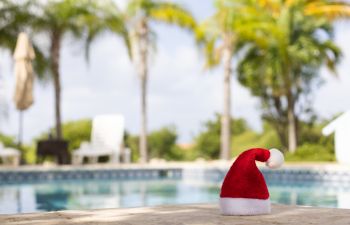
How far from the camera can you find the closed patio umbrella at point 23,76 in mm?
15516

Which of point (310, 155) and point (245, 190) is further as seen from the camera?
point (310, 155)

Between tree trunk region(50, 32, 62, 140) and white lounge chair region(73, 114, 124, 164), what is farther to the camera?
tree trunk region(50, 32, 62, 140)

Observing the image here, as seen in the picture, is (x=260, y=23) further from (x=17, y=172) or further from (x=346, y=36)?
(x=17, y=172)

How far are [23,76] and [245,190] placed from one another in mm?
11706

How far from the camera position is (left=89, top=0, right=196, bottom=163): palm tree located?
18.9 m

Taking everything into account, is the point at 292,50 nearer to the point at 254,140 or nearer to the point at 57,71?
the point at 254,140

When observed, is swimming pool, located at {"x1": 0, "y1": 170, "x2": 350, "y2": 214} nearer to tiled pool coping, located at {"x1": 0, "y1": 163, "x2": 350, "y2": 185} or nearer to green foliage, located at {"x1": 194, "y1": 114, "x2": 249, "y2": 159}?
tiled pool coping, located at {"x1": 0, "y1": 163, "x2": 350, "y2": 185}

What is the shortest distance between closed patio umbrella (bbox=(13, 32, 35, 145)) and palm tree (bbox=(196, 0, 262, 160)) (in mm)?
5646

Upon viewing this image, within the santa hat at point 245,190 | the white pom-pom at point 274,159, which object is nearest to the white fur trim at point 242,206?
the santa hat at point 245,190

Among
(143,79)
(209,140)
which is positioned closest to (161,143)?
(209,140)

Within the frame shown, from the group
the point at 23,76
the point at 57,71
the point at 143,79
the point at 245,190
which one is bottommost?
the point at 245,190

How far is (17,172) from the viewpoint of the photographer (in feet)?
49.2

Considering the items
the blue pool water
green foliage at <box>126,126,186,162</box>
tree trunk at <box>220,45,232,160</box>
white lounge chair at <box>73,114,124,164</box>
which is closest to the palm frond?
tree trunk at <box>220,45,232,160</box>

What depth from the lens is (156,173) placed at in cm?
1650
